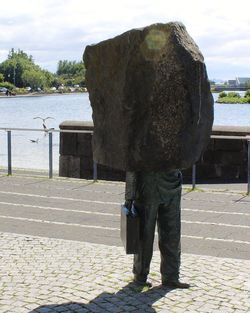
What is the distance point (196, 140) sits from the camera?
6.36m

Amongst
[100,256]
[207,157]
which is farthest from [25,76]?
[100,256]

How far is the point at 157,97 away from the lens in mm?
6160

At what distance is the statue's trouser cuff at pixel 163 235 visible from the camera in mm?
6605

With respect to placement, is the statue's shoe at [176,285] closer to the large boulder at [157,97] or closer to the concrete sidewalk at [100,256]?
the concrete sidewalk at [100,256]

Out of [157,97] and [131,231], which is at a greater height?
[157,97]

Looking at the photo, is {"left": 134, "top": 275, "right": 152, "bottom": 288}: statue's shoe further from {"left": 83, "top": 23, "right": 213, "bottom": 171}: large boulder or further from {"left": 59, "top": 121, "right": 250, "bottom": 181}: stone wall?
{"left": 59, "top": 121, "right": 250, "bottom": 181}: stone wall

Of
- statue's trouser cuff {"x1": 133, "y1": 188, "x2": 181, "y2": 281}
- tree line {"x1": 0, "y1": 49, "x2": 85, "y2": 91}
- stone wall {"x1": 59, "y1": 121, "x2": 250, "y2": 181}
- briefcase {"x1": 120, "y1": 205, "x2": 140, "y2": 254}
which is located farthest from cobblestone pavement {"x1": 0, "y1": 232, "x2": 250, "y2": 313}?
tree line {"x1": 0, "y1": 49, "x2": 85, "y2": 91}

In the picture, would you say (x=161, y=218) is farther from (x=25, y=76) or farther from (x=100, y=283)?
(x=25, y=76)

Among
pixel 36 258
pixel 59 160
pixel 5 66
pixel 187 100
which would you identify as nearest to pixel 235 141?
pixel 59 160

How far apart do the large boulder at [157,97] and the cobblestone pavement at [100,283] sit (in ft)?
4.08

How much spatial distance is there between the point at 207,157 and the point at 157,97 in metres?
9.11

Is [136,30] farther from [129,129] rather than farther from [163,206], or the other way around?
[163,206]

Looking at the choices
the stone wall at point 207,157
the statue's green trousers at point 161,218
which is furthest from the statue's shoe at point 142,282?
the stone wall at point 207,157

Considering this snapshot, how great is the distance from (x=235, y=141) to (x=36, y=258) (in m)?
7.95
